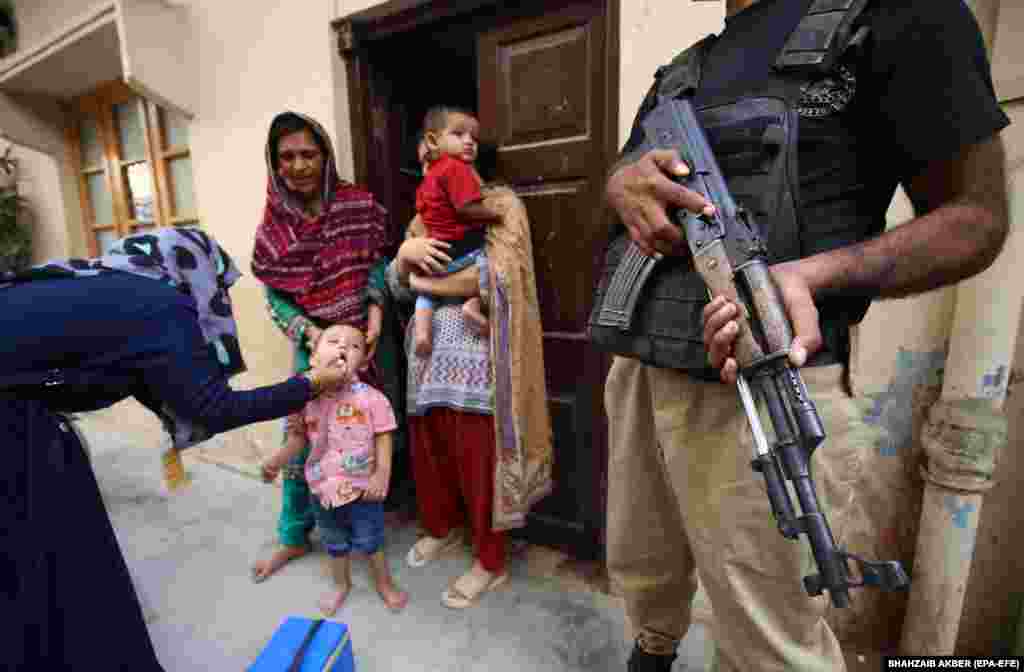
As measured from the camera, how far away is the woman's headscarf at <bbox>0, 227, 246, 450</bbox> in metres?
1.07

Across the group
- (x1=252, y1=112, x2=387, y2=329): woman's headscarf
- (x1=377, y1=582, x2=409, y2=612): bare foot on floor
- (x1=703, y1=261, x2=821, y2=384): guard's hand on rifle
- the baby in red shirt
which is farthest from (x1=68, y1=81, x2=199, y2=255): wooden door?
(x1=703, y1=261, x2=821, y2=384): guard's hand on rifle

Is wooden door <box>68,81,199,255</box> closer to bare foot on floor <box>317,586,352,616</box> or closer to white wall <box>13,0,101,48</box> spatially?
white wall <box>13,0,101,48</box>

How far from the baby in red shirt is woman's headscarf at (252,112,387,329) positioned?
27 cm

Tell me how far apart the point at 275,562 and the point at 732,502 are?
1.82 metres

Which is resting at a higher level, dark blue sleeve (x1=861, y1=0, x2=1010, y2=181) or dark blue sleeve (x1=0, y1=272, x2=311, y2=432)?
dark blue sleeve (x1=861, y1=0, x2=1010, y2=181)

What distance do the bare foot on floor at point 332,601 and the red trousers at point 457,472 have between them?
0.39 m

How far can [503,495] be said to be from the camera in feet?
5.22

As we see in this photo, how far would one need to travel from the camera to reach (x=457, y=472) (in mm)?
1810

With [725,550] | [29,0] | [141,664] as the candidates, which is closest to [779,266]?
[725,550]

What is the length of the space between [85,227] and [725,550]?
186 inches

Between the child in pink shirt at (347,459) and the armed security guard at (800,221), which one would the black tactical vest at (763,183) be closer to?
the armed security guard at (800,221)

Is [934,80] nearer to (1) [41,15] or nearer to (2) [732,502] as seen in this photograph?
(2) [732,502]

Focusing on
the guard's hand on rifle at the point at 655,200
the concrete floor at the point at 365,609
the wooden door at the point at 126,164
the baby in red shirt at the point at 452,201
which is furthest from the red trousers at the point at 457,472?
the wooden door at the point at 126,164

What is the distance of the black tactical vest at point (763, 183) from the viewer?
2.35 ft
